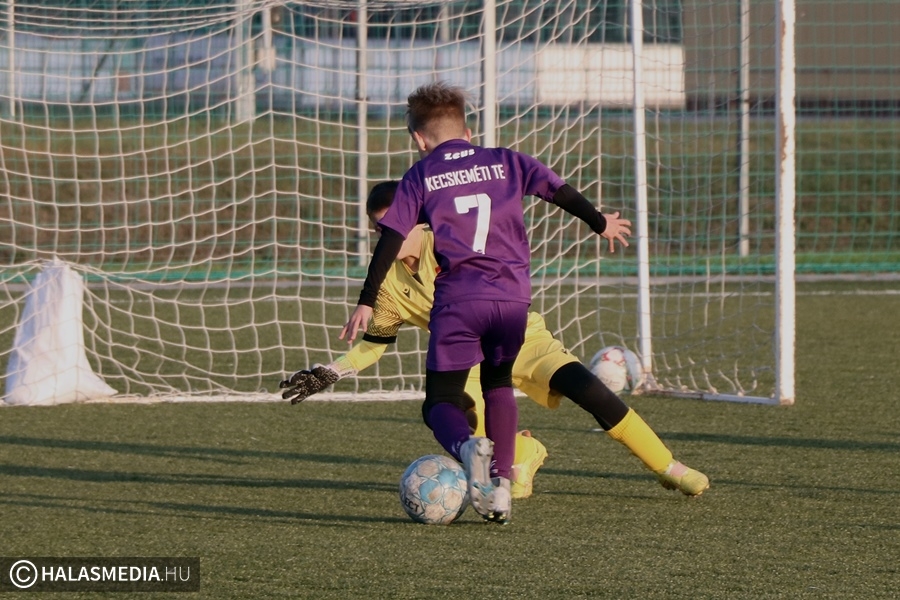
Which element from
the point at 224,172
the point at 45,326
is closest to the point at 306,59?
the point at 224,172

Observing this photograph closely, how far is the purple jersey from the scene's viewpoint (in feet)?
14.5

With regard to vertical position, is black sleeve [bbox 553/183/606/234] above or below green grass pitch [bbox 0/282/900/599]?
above

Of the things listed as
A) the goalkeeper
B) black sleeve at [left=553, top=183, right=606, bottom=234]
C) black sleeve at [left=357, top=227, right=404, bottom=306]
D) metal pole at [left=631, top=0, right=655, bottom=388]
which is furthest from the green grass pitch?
black sleeve at [left=553, top=183, right=606, bottom=234]

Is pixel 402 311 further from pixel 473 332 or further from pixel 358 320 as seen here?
pixel 358 320

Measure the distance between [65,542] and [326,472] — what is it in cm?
141

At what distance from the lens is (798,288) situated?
12414 mm

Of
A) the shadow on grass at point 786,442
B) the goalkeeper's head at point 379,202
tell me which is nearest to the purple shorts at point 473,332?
the goalkeeper's head at point 379,202

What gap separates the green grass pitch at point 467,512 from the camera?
3893 mm

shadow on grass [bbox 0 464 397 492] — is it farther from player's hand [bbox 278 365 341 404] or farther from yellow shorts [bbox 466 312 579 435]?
yellow shorts [bbox 466 312 579 435]

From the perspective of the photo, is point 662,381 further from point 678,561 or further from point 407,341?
point 678,561

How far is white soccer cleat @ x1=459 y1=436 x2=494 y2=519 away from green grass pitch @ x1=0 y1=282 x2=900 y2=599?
17 centimetres

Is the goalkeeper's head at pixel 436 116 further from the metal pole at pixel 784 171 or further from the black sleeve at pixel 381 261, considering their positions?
the metal pole at pixel 784 171
